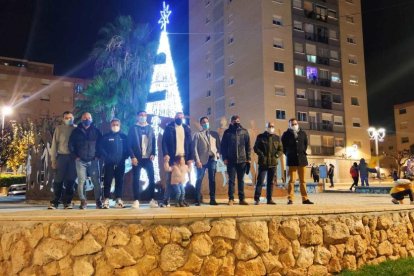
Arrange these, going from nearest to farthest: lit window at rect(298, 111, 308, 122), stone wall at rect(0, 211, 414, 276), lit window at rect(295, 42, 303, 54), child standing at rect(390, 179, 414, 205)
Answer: stone wall at rect(0, 211, 414, 276), child standing at rect(390, 179, 414, 205), lit window at rect(298, 111, 308, 122), lit window at rect(295, 42, 303, 54)

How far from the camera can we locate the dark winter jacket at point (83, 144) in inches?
301

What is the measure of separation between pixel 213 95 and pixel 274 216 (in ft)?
148

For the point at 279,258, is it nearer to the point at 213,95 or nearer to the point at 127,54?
the point at 127,54

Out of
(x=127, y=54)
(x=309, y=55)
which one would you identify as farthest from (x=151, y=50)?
(x=309, y=55)

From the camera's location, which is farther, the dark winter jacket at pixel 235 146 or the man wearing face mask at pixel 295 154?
the man wearing face mask at pixel 295 154

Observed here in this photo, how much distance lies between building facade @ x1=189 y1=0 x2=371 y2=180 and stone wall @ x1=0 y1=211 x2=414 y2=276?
35.8 meters

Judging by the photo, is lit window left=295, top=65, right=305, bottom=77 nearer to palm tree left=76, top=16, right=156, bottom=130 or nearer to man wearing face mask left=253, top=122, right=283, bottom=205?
palm tree left=76, top=16, right=156, bottom=130

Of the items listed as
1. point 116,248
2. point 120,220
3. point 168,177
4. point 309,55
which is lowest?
point 116,248

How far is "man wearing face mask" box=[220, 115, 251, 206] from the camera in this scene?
835cm

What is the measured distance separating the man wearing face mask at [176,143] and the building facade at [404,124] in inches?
2951

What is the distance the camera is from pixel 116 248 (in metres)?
5.43

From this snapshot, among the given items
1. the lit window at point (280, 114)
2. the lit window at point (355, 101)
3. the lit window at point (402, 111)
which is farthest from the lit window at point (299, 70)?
the lit window at point (402, 111)

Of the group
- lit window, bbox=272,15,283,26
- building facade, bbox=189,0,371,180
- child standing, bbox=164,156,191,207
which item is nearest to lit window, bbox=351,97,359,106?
building facade, bbox=189,0,371,180

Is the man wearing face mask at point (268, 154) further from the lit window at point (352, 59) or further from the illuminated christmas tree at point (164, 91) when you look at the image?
the lit window at point (352, 59)
